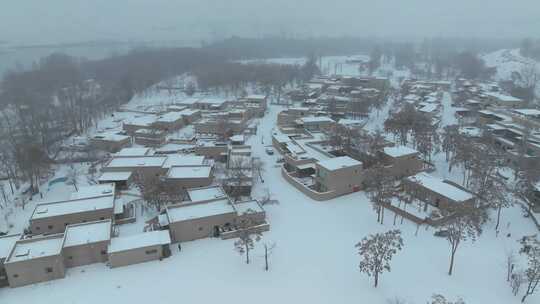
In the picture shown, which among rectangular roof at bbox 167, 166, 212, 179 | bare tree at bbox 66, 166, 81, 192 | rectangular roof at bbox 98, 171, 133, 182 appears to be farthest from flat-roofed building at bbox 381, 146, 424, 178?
bare tree at bbox 66, 166, 81, 192

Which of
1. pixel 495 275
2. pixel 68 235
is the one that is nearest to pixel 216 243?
pixel 68 235

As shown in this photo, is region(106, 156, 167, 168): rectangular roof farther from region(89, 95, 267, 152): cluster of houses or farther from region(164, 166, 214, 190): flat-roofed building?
region(89, 95, 267, 152): cluster of houses

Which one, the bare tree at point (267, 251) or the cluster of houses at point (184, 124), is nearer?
the bare tree at point (267, 251)

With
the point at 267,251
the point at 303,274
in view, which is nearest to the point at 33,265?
the point at 267,251

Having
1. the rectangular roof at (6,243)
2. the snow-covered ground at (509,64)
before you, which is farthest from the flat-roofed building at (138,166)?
the snow-covered ground at (509,64)

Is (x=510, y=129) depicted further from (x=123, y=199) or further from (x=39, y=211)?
(x=39, y=211)

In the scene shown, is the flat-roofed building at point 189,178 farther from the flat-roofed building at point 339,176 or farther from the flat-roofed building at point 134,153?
the flat-roofed building at point 339,176

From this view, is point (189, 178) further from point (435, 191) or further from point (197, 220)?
point (435, 191)
